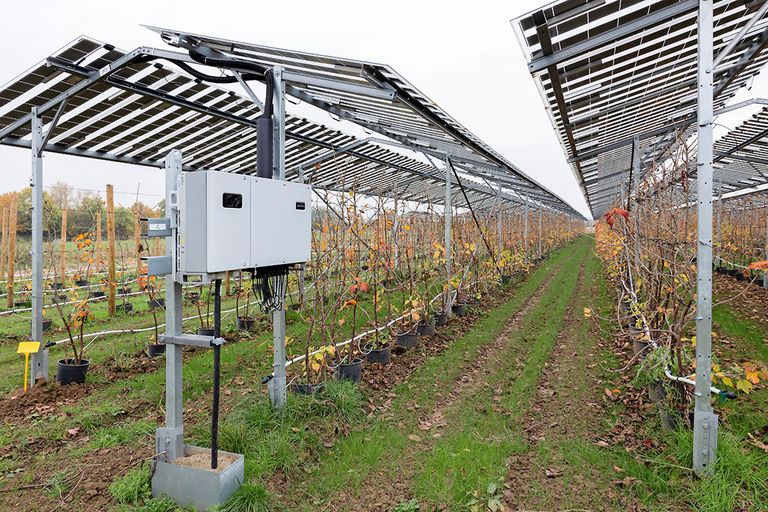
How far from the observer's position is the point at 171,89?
5223 mm

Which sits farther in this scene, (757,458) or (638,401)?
(638,401)

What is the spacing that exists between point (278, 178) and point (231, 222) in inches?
57.9

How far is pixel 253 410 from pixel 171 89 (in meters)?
3.72

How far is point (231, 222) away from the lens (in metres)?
2.61

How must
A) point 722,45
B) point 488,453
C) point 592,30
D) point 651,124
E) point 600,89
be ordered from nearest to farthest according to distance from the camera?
point 488,453
point 592,30
point 722,45
point 600,89
point 651,124

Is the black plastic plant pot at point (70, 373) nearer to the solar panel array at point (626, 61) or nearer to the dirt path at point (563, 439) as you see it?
the dirt path at point (563, 439)

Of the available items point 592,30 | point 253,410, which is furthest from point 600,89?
point 253,410

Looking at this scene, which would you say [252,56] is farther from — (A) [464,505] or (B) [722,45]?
(B) [722,45]

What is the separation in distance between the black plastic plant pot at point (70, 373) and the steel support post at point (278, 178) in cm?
273

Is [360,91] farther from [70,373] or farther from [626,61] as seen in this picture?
[70,373]

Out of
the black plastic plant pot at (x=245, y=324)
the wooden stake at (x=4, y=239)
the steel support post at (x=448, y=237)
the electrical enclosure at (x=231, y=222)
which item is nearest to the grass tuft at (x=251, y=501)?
the electrical enclosure at (x=231, y=222)

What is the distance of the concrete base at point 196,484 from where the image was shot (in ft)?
8.93

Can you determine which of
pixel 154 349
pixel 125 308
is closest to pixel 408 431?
pixel 154 349

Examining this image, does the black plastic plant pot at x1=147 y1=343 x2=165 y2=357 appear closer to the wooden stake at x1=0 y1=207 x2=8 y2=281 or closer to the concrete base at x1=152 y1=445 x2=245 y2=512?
the concrete base at x1=152 y1=445 x2=245 y2=512
